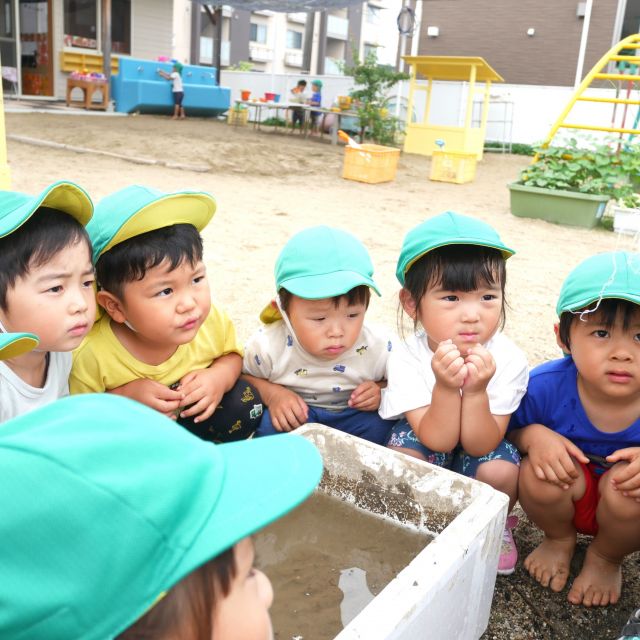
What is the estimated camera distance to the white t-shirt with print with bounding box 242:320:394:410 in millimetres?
1986

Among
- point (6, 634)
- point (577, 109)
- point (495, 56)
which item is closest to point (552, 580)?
point (6, 634)

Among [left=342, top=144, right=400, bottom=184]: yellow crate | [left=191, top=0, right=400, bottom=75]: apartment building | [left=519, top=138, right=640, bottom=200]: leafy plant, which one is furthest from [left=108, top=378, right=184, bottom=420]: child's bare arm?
[left=191, top=0, right=400, bottom=75]: apartment building

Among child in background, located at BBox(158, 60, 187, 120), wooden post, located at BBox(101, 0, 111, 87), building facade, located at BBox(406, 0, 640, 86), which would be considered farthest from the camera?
building facade, located at BBox(406, 0, 640, 86)

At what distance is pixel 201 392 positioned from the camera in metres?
1.84

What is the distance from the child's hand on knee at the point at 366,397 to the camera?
195 centimetres

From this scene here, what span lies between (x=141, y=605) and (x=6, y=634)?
0.13 m

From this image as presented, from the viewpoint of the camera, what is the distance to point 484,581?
1276 millimetres

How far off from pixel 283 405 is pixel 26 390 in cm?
70

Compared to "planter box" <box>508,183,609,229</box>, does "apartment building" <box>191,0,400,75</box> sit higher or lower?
higher

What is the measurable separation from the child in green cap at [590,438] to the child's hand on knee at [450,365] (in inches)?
11.4

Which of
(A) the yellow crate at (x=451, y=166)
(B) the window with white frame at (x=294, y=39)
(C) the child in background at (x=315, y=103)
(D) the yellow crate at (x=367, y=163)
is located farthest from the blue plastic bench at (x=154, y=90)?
(B) the window with white frame at (x=294, y=39)

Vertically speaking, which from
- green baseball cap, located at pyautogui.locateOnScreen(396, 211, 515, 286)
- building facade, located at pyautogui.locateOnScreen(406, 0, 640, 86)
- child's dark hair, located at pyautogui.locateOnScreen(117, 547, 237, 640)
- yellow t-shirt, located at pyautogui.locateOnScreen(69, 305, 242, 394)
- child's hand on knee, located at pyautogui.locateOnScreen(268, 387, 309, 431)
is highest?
building facade, located at pyautogui.locateOnScreen(406, 0, 640, 86)

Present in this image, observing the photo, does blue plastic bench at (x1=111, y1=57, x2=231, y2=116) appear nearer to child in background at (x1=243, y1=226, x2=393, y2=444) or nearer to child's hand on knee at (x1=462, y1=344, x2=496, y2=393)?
child in background at (x1=243, y1=226, x2=393, y2=444)

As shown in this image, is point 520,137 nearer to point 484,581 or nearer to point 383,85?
point 383,85
